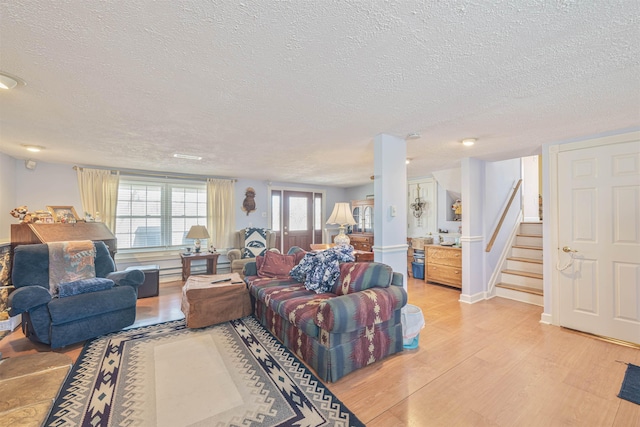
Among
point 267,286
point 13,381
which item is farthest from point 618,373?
point 13,381

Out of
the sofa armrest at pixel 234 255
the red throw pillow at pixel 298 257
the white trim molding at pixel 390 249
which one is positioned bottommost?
the sofa armrest at pixel 234 255

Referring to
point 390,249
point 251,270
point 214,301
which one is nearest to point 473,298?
point 390,249

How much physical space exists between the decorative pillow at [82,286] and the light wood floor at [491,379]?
19.9 inches

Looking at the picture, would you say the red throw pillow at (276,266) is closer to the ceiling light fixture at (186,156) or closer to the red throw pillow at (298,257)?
the red throw pillow at (298,257)

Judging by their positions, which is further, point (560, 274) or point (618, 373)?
point (560, 274)

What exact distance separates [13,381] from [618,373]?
4517 mm

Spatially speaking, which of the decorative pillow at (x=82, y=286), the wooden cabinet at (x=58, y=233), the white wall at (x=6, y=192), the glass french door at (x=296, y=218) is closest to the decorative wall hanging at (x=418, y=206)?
the glass french door at (x=296, y=218)

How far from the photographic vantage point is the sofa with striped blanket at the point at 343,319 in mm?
1981

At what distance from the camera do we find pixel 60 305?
8.08ft

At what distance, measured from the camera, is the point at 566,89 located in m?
1.79

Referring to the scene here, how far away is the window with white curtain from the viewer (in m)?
4.78

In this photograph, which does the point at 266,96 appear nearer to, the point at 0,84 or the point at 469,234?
the point at 0,84

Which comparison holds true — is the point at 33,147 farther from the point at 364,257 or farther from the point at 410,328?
the point at 410,328

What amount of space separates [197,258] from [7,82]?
3575mm
